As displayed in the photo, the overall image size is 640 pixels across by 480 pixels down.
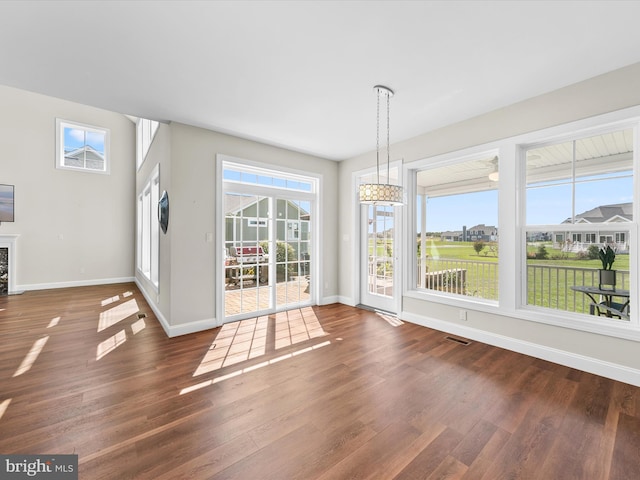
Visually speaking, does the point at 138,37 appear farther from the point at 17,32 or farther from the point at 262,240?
the point at 262,240

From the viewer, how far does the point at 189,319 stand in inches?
140

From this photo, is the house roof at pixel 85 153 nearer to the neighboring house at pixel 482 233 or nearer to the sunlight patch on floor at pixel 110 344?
the sunlight patch on floor at pixel 110 344

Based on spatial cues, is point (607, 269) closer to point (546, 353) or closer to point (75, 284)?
point (546, 353)

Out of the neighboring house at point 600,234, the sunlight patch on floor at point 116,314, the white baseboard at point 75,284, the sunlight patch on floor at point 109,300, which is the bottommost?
the sunlight patch on floor at point 116,314

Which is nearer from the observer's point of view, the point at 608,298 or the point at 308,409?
the point at 308,409

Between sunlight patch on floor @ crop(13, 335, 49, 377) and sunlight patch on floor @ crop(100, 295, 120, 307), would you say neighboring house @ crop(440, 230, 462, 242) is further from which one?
sunlight patch on floor @ crop(100, 295, 120, 307)

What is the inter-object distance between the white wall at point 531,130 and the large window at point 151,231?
A: 153 inches

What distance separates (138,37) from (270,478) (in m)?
2.93

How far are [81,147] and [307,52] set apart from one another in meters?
7.45

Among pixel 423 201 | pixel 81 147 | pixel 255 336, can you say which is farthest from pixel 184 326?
pixel 81 147

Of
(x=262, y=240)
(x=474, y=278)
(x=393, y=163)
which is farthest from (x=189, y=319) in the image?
(x=474, y=278)

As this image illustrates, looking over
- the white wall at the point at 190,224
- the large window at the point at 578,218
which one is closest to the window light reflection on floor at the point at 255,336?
the white wall at the point at 190,224

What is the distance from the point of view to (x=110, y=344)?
3.19 m

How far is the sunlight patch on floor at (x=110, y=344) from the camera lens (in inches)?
116
